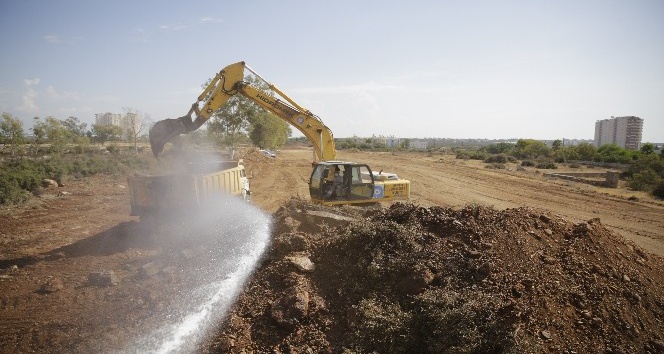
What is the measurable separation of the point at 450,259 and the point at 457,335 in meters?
1.61

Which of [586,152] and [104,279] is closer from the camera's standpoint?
[104,279]

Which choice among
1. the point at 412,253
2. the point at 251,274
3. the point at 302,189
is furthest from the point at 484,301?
the point at 302,189

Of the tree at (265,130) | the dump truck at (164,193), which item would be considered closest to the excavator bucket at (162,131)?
the dump truck at (164,193)

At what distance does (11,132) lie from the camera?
2627 cm

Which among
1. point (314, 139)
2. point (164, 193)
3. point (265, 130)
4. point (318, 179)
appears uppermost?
point (265, 130)

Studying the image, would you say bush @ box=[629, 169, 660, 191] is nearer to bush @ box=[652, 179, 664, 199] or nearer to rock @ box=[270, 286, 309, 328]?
bush @ box=[652, 179, 664, 199]

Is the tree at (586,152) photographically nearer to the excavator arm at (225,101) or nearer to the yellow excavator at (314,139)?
the yellow excavator at (314,139)

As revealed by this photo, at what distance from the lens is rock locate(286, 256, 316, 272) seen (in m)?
6.44

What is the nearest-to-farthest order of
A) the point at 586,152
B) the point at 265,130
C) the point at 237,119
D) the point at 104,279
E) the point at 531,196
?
the point at 104,279 < the point at 531,196 < the point at 237,119 < the point at 265,130 < the point at 586,152

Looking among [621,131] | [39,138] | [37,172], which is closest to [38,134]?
[39,138]

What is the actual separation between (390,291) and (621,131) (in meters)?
119

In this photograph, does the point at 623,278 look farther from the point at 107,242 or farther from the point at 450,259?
the point at 107,242

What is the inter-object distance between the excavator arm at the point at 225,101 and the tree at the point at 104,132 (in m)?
44.8

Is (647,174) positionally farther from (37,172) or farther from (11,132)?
(11,132)
